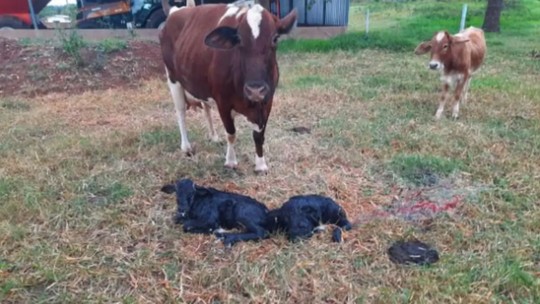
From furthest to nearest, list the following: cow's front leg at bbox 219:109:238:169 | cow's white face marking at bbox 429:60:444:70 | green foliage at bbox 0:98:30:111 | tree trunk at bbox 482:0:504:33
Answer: tree trunk at bbox 482:0:504:33 < green foliage at bbox 0:98:30:111 < cow's white face marking at bbox 429:60:444:70 < cow's front leg at bbox 219:109:238:169

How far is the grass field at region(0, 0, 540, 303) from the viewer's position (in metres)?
2.57

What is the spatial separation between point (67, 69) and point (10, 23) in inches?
282

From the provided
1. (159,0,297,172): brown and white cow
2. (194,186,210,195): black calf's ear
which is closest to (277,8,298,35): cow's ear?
(159,0,297,172): brown and white cow

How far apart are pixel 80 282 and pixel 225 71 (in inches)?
73.3

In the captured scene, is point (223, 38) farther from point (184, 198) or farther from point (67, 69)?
point (67, 69)

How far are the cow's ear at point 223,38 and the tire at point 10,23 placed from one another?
12444 mm

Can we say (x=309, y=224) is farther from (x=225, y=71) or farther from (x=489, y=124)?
(x=489, y=124)

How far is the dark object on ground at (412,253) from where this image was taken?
2766 millimetres

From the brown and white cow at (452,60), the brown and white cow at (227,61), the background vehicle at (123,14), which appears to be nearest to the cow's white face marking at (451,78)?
the brown and white cow at (452,60)

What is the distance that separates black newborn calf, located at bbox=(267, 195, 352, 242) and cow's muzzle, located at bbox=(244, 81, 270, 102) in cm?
76

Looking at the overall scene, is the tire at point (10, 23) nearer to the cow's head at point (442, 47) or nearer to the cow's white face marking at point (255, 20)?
the cow's head at point (442, 47)

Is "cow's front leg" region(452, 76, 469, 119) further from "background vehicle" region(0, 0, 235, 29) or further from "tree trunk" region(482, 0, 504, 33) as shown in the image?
"tree trunk" region(482, 0, 504, 33)

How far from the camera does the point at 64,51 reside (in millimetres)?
8383

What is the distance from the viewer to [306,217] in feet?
10.0
